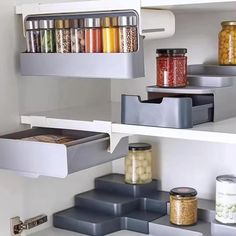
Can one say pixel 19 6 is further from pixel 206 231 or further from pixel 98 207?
pixel 206 231

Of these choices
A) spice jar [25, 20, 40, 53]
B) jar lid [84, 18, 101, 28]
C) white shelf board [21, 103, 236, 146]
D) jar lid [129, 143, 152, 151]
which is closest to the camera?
white shelf board [21, 103, 236, 146]

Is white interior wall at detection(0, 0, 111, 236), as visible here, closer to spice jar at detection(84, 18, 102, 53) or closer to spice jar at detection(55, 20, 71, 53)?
spice jar at detection(55, 20, 71, 53)

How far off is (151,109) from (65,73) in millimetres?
269

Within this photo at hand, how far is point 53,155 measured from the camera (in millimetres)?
1434

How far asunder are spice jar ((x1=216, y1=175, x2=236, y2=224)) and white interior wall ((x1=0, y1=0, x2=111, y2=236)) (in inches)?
20.4

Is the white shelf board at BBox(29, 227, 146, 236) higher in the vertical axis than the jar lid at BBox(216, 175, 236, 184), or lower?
lower

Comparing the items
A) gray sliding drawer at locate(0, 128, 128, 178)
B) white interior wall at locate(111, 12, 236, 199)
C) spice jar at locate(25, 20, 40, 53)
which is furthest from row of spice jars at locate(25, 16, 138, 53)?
white interior wall at locate(111, 12, 236, 199)

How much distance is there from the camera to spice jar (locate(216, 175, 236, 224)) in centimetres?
157

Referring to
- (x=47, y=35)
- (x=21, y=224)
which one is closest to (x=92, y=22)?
(x=47, y=35)

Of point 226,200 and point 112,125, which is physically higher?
point 112,125

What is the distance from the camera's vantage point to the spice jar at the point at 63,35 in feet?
5.00

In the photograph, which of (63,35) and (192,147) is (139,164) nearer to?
(192,147)

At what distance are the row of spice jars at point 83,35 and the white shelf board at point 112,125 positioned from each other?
196 mm

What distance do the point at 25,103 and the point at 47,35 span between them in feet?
0.75
